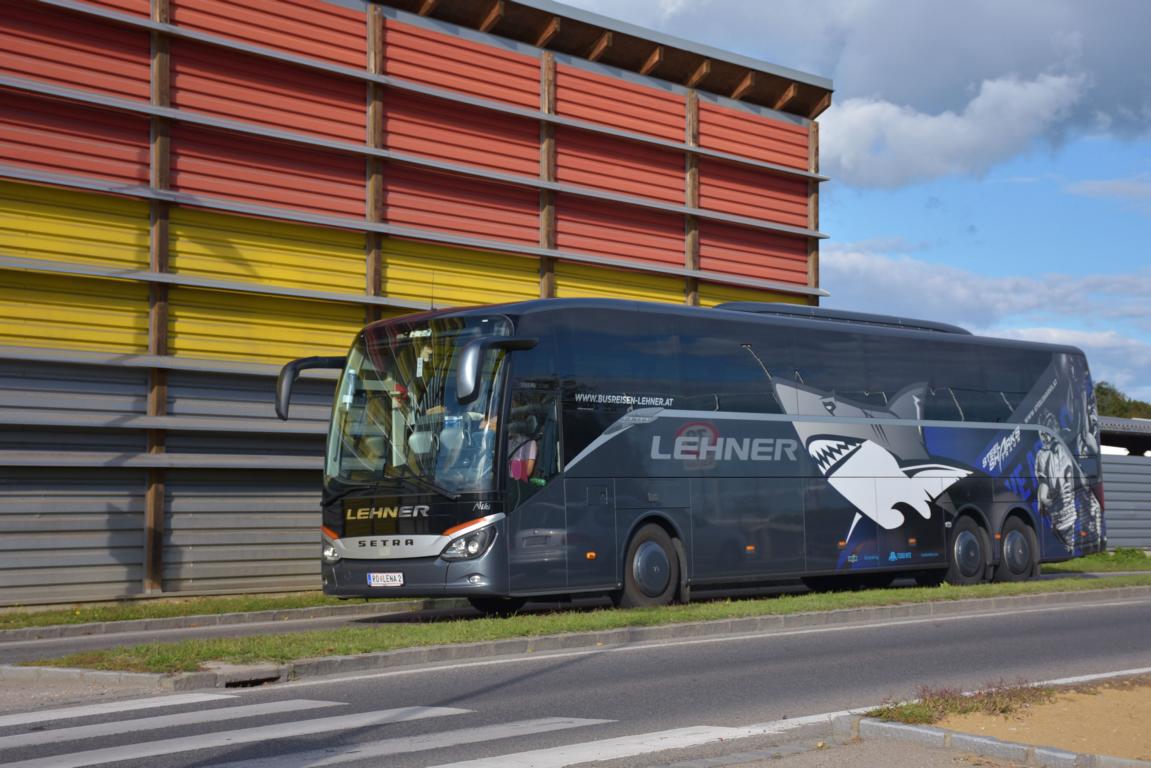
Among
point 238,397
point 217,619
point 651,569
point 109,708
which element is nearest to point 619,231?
point 238,397

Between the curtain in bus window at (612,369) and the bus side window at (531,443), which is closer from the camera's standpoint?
the bus side window at (531,443)

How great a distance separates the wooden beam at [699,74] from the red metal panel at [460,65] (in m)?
4.05

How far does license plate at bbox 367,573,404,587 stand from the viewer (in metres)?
16.1

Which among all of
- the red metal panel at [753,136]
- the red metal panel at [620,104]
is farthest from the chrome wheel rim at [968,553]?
the red metal panel at [753,136]

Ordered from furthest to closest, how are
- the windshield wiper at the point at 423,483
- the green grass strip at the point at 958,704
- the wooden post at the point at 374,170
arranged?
the wooden post at the point at 374,170 < the windshield wiper at the point at 423,483 < the green grass strip at the point at 958,704

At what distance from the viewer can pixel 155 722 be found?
915cm

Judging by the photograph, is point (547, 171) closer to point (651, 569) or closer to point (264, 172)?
point (264, 172)

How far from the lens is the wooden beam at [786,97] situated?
102ft

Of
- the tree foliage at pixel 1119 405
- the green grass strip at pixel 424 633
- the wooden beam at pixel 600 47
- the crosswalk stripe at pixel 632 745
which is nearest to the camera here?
the crosswalk stripe at pixel 632 745

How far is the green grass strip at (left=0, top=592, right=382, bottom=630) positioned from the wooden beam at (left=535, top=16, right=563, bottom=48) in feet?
38.2

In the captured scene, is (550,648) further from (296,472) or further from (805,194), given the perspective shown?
(805,194)

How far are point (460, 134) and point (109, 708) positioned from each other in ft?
57.0

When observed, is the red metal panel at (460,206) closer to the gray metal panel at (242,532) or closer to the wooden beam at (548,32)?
the wooden beam at (548,32)

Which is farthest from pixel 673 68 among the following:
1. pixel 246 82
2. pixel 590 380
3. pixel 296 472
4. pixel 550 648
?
pixel 550 648
